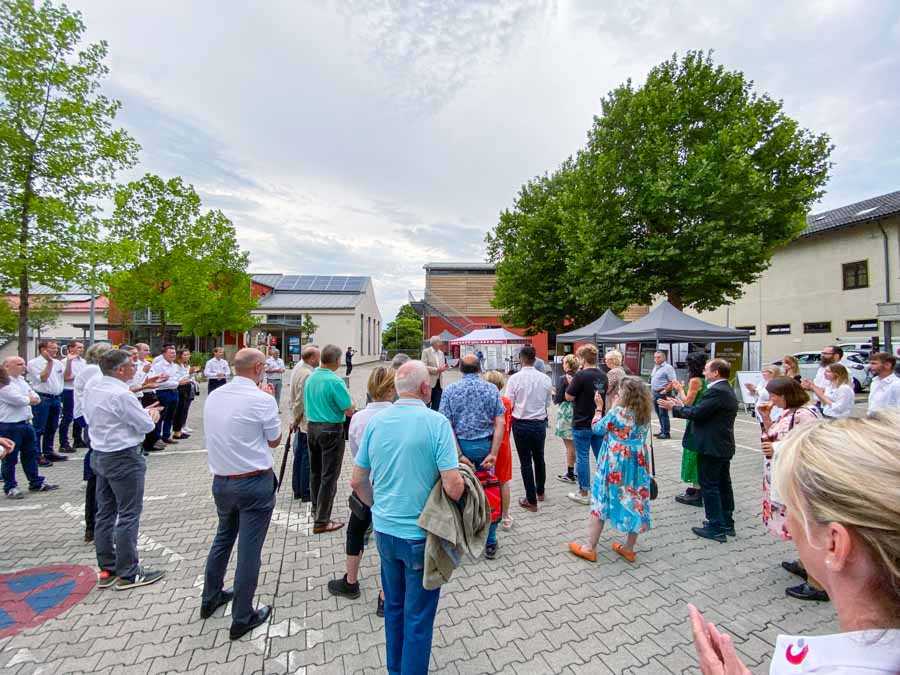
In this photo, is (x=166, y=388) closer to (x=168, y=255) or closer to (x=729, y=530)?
(x=729, y=530)

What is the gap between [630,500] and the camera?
12.3ft

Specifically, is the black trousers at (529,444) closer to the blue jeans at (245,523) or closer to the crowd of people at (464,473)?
the crowd of people at (464,473)

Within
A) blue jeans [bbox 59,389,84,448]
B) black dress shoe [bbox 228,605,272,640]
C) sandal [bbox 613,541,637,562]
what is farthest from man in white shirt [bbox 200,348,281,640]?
blue jeans [bbox 59,389,84,448]

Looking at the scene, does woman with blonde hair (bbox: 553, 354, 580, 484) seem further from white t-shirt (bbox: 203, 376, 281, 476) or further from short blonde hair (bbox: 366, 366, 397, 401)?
white t-shirt (bbox: 203, 376, 281, 476)

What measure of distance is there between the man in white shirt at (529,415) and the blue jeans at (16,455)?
6.16 meters

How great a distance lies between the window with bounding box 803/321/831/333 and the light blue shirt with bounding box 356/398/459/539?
30319 mm

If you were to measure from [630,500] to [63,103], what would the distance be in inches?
506

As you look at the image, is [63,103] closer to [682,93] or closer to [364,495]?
[364,495]

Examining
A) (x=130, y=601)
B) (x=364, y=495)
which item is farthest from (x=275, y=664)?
(x=130, y=601)

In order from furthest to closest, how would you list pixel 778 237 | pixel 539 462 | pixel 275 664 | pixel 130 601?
pixel 778 237 < pixel 539 462 < pixel 130 601 < pixel 275 664

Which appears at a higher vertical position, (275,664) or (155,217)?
(155,217)

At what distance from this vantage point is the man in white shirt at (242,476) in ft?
9.29

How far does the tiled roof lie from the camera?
69.8ft

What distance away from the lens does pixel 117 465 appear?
3.33 m
